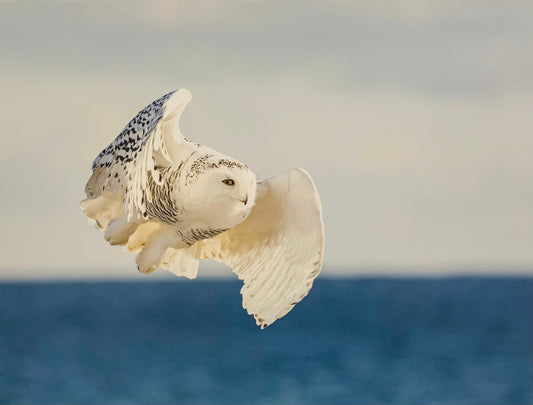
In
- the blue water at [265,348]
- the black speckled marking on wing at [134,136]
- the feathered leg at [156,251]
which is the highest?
the blue water at [265,348]

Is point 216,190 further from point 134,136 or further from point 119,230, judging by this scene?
point 119,230

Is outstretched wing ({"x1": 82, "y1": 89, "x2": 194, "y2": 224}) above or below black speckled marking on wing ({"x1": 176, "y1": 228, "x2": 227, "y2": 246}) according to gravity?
above

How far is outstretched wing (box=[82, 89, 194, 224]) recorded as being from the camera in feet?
12.6

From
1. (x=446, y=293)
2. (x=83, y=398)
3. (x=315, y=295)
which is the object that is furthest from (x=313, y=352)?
(x=446, y=293)

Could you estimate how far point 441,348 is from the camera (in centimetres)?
2667

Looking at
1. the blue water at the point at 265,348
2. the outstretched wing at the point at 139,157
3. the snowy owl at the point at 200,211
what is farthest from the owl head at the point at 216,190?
the blue water at the point at 265,348

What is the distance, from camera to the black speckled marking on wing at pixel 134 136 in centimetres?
398

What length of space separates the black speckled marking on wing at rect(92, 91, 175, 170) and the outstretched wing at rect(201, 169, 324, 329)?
0.60 meters

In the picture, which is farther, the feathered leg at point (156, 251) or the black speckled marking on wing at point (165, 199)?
the feathered leg at point (156, 251)

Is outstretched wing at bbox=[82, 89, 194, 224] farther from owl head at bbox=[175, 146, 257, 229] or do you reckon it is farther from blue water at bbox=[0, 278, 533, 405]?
blue water at bbox=[0, 278, 533, 405]

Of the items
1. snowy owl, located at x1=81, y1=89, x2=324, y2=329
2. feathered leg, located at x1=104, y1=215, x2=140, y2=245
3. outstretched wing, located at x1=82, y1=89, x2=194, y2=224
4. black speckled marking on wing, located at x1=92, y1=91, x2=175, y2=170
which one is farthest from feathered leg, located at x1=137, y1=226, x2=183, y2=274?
black speckled marking on wing, located at x1=92, y1=91, x2=175, y2=170

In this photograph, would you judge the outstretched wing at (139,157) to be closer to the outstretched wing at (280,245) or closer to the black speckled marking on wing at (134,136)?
the black speckled marking on wing at (134,136)

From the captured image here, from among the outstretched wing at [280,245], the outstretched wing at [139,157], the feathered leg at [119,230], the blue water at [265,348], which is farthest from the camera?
the blue water at [265,348]

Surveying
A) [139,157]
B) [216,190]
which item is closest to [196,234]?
[216,190]
